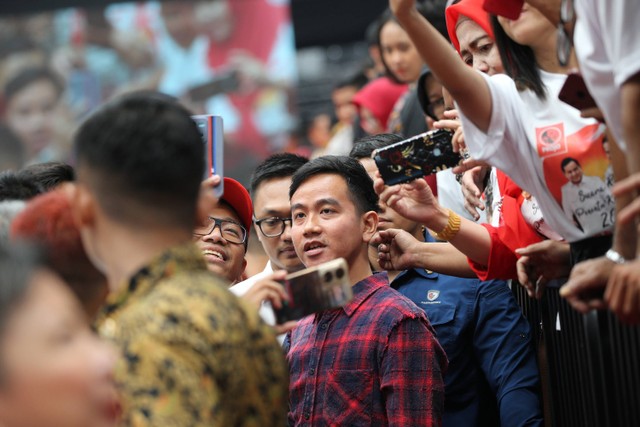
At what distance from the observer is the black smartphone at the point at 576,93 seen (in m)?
2.24

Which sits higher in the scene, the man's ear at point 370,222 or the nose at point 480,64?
Result: the nose at point 480,64

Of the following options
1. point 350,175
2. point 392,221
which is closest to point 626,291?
point 350,175

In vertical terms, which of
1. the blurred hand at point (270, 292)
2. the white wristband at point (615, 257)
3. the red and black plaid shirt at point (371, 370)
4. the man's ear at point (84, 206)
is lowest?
the red and black plaid shirt at point (371, 370)

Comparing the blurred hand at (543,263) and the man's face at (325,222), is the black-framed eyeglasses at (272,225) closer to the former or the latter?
the man's face at (325,222)

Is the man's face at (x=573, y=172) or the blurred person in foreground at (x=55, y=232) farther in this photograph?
the man's face at (x=573, y=172)

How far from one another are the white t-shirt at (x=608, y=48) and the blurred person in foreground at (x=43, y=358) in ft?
3.70

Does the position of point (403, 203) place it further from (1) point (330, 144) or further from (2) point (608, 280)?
(1) point (330, 144)

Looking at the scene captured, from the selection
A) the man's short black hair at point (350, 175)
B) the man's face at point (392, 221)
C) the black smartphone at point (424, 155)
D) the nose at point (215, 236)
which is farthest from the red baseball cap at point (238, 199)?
the black smartphone at point (424, 155)

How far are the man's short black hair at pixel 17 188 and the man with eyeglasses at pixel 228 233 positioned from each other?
75 cm

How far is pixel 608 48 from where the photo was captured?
2.02 metres

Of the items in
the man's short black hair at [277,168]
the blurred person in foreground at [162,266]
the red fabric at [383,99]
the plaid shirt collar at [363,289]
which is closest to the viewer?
the blurred person in foreground at [162,266]

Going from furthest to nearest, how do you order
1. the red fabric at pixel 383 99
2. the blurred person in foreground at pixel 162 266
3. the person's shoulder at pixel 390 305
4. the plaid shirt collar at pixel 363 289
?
the red fabric at pixel 383 99
the plaid shirt collar at pixel 363 289
the person's shoulder at pixel 390 305
the blurred person in foreground at pixel 162 266

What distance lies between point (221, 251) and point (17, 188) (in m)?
0.90

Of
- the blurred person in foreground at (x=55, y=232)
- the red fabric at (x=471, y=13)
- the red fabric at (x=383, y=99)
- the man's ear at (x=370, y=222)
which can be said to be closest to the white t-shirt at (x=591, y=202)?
the red fabric at (x=471, y=13)
